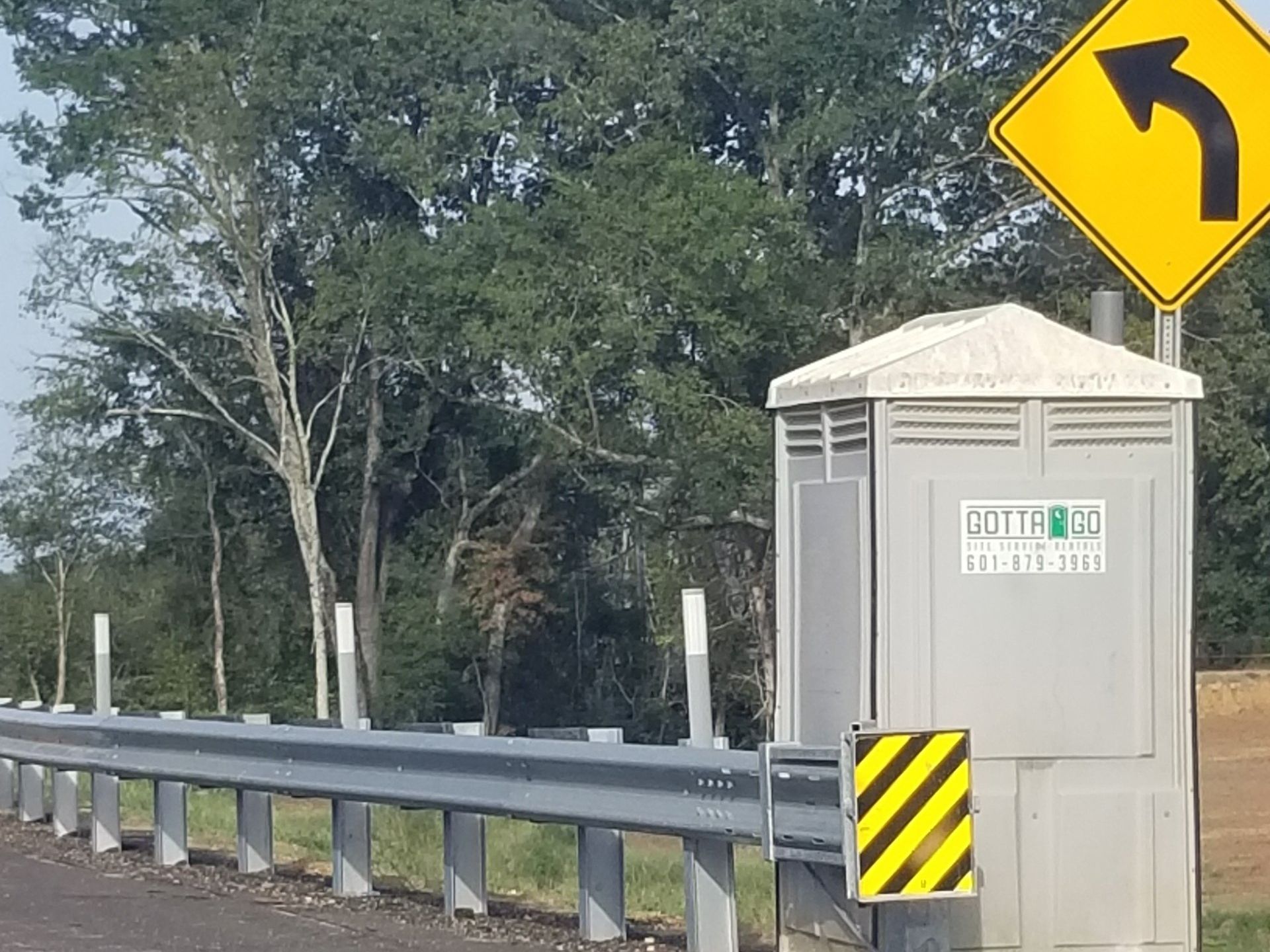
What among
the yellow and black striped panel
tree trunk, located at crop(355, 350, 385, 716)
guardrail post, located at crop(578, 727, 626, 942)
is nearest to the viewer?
the yellow and black striped panel

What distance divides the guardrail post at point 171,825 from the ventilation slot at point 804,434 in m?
5.54

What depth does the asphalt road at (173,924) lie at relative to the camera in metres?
9.46

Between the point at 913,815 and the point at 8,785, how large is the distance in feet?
32.6

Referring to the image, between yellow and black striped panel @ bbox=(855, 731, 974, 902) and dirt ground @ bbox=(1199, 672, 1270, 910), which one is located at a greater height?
yellow and black striped panel @ bbox=(855, 731, 974, 902)

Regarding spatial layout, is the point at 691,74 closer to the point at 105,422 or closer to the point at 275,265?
the point at 275,265

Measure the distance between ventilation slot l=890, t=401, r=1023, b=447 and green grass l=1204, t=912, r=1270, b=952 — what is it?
10.4ft

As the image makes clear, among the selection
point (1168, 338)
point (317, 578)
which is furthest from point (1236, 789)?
point (317, 578)

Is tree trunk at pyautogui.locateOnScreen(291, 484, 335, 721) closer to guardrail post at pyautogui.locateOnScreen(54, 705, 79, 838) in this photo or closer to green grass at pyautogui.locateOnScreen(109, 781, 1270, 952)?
green grass at pyautogui.locateOnScreen(109, 781, 1270, 952)

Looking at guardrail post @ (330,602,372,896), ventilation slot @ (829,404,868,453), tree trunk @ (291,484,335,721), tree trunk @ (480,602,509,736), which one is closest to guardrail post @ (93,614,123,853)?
guardrail post @ (330,602,372,896)

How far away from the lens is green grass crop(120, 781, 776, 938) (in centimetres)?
1177

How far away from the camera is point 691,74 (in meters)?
49.5

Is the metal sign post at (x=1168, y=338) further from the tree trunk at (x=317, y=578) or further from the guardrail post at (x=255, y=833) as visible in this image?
the tree trunk at (x=317, y=578)

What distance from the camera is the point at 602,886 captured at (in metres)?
9.61

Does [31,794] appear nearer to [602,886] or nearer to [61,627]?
[602,886]
